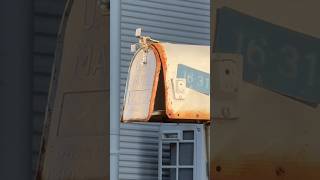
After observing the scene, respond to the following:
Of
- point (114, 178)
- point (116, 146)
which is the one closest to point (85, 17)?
point (116, 146)

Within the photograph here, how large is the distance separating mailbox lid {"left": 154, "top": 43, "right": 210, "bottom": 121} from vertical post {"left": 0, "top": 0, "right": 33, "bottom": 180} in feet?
18.6

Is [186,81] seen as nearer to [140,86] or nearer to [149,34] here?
[140,86]

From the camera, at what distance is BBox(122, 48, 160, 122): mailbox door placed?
21.7 ft

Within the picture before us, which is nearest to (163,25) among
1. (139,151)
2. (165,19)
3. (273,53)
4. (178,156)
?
(165,19)

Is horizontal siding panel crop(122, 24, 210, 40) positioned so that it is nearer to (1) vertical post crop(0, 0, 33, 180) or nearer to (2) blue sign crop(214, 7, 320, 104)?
(2) blue sign crop(214, 7, 320, 104)

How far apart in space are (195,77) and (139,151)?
305 centimetres

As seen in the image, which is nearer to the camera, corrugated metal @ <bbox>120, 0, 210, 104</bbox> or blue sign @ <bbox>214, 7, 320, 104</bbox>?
blue sign @ <bbox>214, 7, 320, 104</bbox>

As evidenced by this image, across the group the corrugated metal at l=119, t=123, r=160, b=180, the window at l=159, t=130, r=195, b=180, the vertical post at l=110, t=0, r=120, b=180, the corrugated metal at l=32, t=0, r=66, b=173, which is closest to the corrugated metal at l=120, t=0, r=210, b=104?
the corrugated metal at l=119, t=123, r=160, b=180

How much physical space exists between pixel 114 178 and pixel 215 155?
9.24ft

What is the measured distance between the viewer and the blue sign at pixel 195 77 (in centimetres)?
665

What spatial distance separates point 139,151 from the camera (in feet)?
31.1

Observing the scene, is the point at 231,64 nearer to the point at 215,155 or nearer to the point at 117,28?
the point at 215,155

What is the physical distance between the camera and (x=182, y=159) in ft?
28.2

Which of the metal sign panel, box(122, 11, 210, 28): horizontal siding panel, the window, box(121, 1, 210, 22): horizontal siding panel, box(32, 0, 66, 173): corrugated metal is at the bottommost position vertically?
the window
